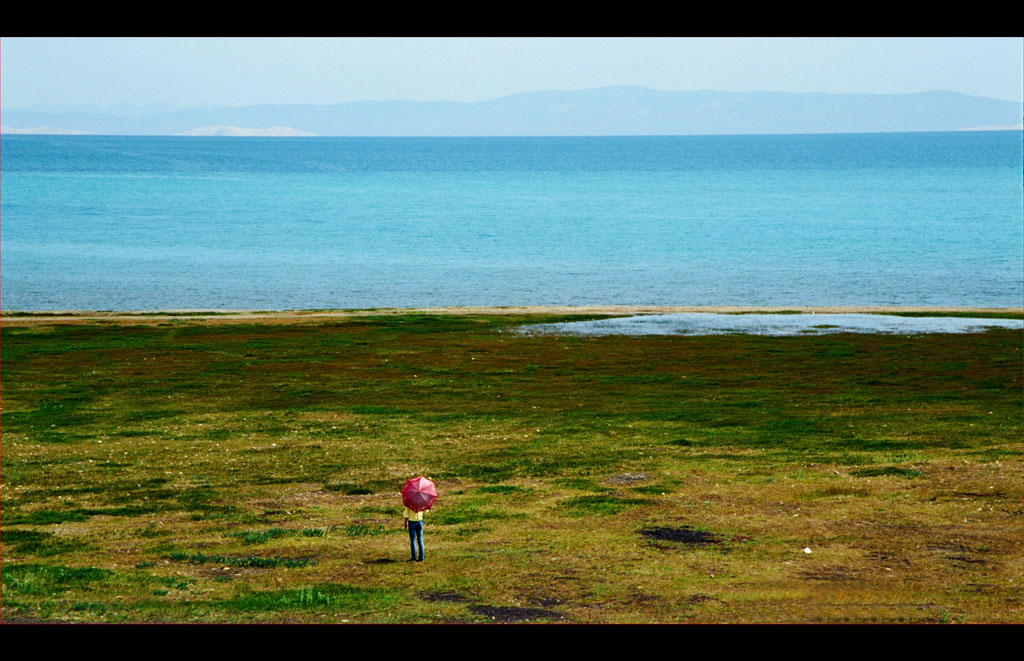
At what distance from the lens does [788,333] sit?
5447 cm

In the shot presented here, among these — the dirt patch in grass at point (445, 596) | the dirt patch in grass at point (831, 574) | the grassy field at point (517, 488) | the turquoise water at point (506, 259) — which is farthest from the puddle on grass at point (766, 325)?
the dirt patch in grass at point (445, 596)

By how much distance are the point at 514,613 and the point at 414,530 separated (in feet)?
8.71

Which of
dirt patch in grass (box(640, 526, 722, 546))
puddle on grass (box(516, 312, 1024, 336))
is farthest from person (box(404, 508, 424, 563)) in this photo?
puddle on grass (box(516, 312, 1024, 336))

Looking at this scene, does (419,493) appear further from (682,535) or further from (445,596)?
(682,535)

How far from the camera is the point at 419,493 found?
15211mm

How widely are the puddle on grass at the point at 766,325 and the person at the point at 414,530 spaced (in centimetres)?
3674

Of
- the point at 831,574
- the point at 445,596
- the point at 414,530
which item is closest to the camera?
the point at 445,596

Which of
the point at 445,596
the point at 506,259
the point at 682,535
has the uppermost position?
the point at 445,596

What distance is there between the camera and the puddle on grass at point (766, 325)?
5503cm

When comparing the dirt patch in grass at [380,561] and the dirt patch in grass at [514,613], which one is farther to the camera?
the dirt patch in grass at [380,561]

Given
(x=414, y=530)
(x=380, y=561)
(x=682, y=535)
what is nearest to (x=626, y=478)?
(x=682, y=535)

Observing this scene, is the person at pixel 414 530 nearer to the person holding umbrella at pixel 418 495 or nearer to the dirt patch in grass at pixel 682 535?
the person holding umbrella at pixel 418 495

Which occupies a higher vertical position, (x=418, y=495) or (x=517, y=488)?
(x=418, y=495)

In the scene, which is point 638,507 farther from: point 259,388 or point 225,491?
point 259,388
